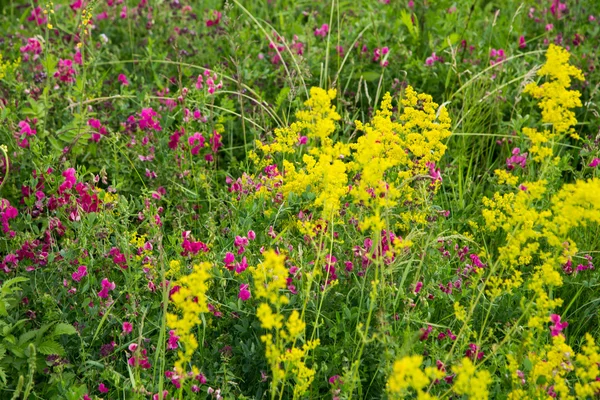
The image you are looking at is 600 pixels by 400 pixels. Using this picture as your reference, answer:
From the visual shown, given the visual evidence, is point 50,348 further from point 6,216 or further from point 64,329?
point 6,216

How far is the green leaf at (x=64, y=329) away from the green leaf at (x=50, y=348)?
38 millimetres

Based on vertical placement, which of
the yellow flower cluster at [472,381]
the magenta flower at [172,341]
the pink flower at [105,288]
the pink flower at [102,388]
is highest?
the yellow flower cluster at [472,381]

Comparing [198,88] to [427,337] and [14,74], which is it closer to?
[14,74]

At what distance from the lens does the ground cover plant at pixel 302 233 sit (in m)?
2.37

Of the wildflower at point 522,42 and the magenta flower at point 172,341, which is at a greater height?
the wildflower at point 522,42

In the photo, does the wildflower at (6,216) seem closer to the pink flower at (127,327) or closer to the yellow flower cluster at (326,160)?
the pink flower at (127,327)

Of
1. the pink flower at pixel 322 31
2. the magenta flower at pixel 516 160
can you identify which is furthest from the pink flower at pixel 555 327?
the pink flower at pixel 322 31

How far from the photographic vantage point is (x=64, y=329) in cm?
261

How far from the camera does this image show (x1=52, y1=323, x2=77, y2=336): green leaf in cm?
260

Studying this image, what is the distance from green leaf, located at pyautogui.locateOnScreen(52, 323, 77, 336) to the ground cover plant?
0.04m

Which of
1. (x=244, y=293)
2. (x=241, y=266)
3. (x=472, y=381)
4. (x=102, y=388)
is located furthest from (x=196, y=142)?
(x=472, y=381)

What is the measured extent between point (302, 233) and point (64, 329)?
→ 0.84m

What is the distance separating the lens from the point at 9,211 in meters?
3.08

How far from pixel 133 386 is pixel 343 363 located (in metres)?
0.70
